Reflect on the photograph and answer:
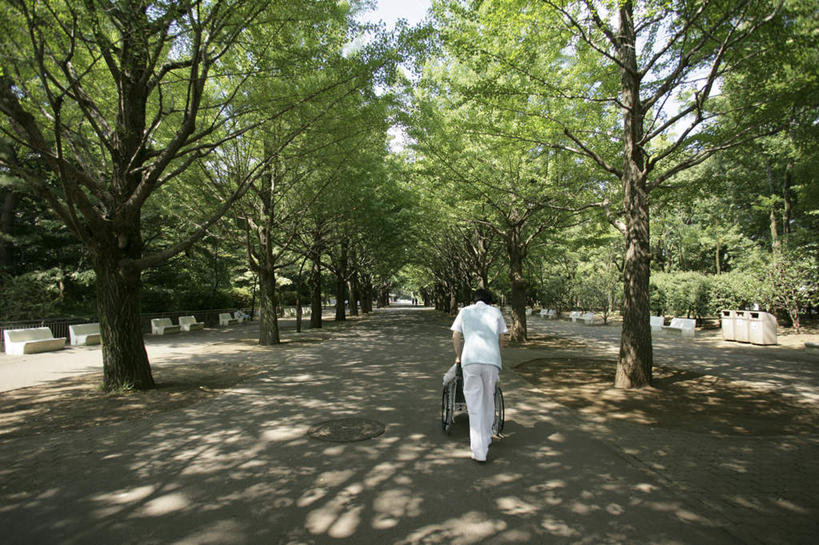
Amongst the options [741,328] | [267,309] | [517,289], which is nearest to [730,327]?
[741,328]

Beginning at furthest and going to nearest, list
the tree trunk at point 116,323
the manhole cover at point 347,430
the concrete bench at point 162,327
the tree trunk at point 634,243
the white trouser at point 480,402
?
the concrete bench at point 162,327
the tree trunk at point 634,243
the tree trunk at point 116,323
the manhole cover at point 347,430
the white trouser at point 480,402

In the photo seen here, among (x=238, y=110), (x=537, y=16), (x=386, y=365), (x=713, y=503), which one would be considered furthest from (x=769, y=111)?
(x=238, y=110)

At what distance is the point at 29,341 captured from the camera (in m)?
13.2

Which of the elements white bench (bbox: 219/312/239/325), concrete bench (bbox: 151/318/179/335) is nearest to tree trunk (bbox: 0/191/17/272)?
concrete bench (bbox: 151/318/179/335)

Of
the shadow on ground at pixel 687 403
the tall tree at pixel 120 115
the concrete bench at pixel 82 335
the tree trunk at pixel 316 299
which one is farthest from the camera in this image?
the tree trunk at pixel 316 299

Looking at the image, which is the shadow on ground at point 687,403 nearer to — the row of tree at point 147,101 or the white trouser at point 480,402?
the white trouser at point 480,402

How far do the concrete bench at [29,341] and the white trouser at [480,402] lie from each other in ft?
48.6

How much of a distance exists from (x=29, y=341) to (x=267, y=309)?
23.2 feet

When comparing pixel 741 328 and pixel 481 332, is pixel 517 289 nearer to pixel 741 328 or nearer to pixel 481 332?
pixel 741 328

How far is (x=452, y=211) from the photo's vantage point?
16.8 m

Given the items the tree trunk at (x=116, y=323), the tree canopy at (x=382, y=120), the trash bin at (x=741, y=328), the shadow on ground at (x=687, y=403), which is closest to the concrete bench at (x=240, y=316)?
the tree canopy at (x=382, y=120)

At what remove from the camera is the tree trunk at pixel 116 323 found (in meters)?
7.37

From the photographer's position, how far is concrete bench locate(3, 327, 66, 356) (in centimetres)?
1295

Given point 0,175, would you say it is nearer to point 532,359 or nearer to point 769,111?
point 532,359
